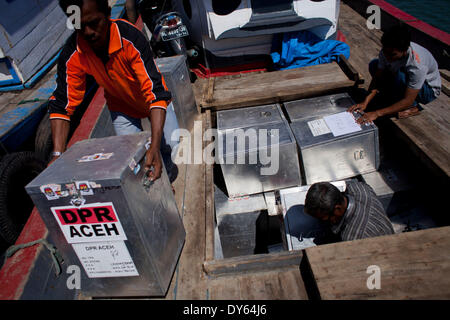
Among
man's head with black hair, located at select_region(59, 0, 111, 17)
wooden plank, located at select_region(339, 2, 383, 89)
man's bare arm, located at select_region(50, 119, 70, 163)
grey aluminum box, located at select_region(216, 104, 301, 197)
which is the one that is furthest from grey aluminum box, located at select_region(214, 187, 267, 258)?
wooden plank, located at select_region(339, 2, 383, 89)

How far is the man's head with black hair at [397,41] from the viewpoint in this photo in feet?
8.92

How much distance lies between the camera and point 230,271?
2162mm

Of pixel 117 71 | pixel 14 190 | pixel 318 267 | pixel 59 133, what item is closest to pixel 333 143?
pixel 318 267

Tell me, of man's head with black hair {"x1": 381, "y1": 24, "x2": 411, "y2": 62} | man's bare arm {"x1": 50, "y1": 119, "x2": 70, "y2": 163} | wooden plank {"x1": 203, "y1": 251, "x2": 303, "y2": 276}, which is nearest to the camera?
wooden plank {"x1": 203, "y1": 251, "x2": 303, "y2": 276}

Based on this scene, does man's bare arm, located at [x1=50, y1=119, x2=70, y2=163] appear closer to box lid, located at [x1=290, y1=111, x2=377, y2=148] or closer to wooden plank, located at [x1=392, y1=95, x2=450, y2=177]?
box lid, located at [x1=290, y1=111, x2=377, y2=148]

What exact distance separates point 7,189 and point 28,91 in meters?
1.86

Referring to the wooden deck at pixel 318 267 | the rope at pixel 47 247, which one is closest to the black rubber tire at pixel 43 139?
the rope at pixel 47 247

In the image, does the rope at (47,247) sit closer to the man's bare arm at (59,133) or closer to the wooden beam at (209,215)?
the man's bare arm at (59,133)

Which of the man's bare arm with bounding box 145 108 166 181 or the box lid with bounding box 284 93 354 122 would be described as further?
the box lid with bounding box 284 93 354 122

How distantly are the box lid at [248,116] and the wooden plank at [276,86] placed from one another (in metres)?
0.09

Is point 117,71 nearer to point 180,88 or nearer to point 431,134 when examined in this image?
point 180,88

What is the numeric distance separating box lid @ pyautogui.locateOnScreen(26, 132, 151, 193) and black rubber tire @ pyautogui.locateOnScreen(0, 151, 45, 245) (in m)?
1.72

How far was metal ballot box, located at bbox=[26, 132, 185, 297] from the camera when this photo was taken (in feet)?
4.93
